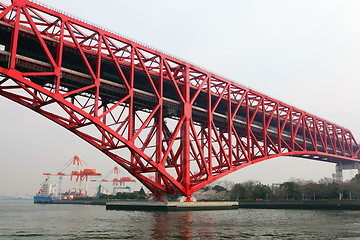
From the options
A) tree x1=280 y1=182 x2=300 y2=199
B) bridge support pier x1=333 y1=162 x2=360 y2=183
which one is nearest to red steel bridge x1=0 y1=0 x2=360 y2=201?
tree x1=280 y1=182 x2=300 y2=199

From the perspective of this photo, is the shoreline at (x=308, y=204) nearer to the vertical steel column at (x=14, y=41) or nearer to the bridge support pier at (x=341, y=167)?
the bridge support pier at (x=341, y=167)

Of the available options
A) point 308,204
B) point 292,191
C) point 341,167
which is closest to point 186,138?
point 308,204

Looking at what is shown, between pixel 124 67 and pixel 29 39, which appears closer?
pixel 29 39

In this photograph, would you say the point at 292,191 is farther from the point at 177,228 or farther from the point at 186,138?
the point at 177,228

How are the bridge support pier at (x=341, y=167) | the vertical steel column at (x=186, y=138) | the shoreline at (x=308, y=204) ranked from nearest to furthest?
the vertical steel column at (x=186, y=138), the shoreline at (x=308, y=204), the bridge support pier at (x=341, y=167)

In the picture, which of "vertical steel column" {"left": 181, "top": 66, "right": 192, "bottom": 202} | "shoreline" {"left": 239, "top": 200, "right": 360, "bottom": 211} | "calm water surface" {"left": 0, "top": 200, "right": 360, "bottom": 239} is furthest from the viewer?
"shoreline" {"left": 239, "top": 200, "right": 360, "bottom": 211}

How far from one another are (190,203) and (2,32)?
31797 millimetres

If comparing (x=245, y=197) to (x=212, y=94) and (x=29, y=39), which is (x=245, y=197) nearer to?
(x=212, y=94)

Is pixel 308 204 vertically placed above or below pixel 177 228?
below

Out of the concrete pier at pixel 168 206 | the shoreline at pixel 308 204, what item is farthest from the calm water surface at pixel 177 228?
the shoreline at pixel 308 204

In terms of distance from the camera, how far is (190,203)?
4784 centimetres

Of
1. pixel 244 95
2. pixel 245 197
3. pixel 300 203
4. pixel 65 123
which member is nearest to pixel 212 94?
pixel 244 95

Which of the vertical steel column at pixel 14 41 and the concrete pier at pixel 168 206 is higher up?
the vertical steel column at pixel 14 41

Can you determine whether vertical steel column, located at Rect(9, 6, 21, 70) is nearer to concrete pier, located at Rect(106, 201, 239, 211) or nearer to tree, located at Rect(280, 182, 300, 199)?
concrete pier, located at Rect(106, 201, 239, 211)
